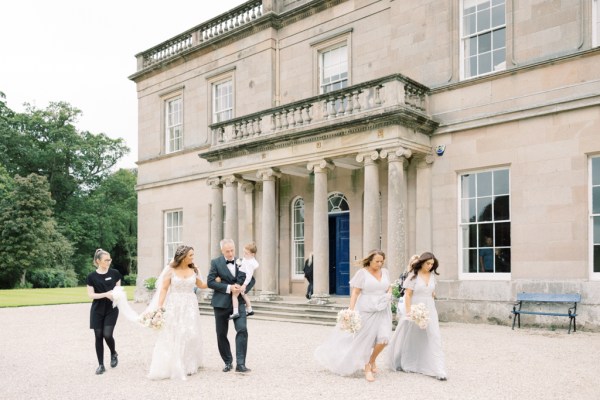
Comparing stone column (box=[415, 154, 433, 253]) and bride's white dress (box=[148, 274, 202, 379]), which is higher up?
stone column (box=[415, 154, 433, 253])

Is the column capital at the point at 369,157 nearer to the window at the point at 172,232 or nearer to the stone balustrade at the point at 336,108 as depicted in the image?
the stone balustrade at the point at 336,108

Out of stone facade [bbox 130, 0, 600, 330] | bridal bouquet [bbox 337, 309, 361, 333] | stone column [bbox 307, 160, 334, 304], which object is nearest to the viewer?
bridal bouquet [bbox 337, 309, 361, 333]

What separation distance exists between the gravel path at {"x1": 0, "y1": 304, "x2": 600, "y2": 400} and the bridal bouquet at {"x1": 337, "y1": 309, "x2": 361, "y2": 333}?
654 millimetres

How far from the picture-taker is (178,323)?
27.0 feet

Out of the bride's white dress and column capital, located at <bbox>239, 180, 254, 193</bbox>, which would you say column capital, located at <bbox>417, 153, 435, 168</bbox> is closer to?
column capital, located at <bbox>239, 180, 254, 193</bbox>

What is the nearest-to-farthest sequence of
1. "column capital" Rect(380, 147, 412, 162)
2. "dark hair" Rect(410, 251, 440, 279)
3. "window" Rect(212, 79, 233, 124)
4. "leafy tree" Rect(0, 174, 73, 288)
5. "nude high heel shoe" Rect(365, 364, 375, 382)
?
1. "nude high heel shoe" Rect(365, 364, 375, 382)
2. "dark hair" Rect(410, 251, 440, 279)
3. "column capital" Rect(380, 147, 412, 162)
4. "window" Rect(212, 79, 233, 124)
5. "leafy tree" Rect(0, 174, 73, 288)

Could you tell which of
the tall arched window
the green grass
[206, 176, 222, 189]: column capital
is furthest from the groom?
the green grass

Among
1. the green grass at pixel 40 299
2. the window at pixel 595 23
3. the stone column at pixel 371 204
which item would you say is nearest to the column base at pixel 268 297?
the stone column at pixel 371 204

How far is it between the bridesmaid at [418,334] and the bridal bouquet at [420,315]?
0.13 meters

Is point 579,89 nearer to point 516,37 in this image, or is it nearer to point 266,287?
point 516,37

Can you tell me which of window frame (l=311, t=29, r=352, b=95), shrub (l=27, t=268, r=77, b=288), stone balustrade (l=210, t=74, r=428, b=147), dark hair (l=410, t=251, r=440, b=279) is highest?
window frame (l=311, t=29, r=352, b=95)

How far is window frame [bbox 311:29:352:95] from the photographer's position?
698 inches

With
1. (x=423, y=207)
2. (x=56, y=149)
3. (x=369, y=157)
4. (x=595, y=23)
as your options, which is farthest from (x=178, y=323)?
(x=56, y=149)

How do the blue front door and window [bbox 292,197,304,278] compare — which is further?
window [bbox 292,197,304,278]
